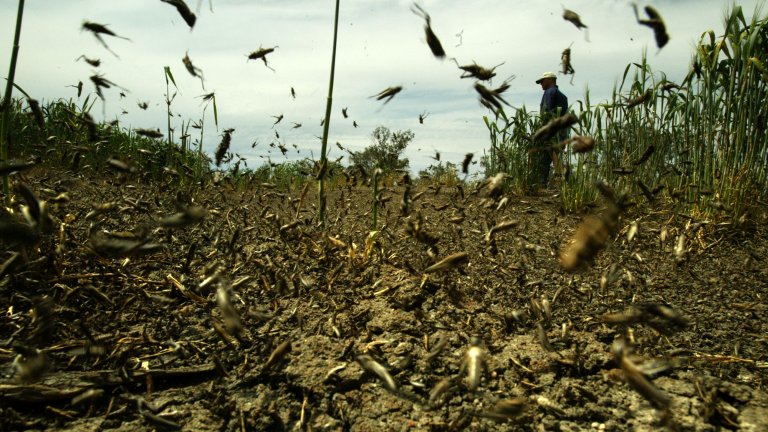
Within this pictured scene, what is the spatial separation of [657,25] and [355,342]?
1.93 meters

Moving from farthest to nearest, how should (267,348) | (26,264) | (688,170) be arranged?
(688,170) < (26,264) < (267,348)

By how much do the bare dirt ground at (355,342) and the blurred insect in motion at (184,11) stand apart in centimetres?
98

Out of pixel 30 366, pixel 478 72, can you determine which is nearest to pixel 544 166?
pixel 478 72

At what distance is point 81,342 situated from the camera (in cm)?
176

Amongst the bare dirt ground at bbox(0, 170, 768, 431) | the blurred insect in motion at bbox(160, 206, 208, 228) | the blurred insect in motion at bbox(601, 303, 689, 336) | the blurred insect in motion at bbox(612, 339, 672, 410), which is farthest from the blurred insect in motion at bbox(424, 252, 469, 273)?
the blurred insect in motion at bbox(160, 206, 208, 228)

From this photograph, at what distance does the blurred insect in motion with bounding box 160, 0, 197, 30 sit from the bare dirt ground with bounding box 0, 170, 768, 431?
980mm

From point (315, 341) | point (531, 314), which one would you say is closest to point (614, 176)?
point (531, 314)

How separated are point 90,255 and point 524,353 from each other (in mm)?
2107

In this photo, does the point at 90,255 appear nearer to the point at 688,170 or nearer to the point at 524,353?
the point at 524,353

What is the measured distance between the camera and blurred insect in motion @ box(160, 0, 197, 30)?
2036 mm

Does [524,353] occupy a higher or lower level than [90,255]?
lower

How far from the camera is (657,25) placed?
1963 millimetres

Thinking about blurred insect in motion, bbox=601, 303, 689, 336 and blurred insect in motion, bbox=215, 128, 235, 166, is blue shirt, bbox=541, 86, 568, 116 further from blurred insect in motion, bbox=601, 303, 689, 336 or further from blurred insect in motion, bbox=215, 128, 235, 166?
blurred insect in motion, bbox=601, 303, 689, 336

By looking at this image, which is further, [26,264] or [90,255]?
[90,255]
